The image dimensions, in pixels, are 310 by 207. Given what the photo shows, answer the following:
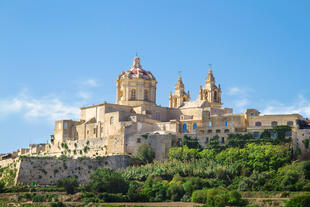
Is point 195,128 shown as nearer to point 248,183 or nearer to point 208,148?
point 208,148

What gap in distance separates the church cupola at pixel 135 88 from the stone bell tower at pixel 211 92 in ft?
23.3

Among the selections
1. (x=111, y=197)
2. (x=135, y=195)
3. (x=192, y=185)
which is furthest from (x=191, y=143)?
(x=111, y=197)

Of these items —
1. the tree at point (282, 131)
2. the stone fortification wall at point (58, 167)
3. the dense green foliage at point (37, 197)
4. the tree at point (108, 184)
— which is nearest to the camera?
the dense green foliage at point (37, 197)

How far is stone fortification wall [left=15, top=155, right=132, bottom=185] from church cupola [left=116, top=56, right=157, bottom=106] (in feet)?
41.5

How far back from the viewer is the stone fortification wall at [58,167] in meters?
53.1

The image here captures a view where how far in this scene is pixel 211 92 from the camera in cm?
7450

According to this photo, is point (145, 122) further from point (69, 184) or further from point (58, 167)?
point (69, 184)

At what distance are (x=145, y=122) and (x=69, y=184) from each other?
14869 millimetres

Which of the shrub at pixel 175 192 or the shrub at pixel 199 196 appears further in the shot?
the shrub at pixel 175 192

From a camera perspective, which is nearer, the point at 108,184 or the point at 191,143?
the point at 108,184

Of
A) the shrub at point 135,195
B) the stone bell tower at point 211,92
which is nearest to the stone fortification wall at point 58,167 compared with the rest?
the shrub at point 135,195

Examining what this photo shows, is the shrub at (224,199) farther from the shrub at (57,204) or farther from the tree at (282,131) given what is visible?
the tree at (282,131)

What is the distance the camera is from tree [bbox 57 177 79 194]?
165 feet

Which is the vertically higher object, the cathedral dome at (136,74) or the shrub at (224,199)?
the cathedral dome at (136,74)
